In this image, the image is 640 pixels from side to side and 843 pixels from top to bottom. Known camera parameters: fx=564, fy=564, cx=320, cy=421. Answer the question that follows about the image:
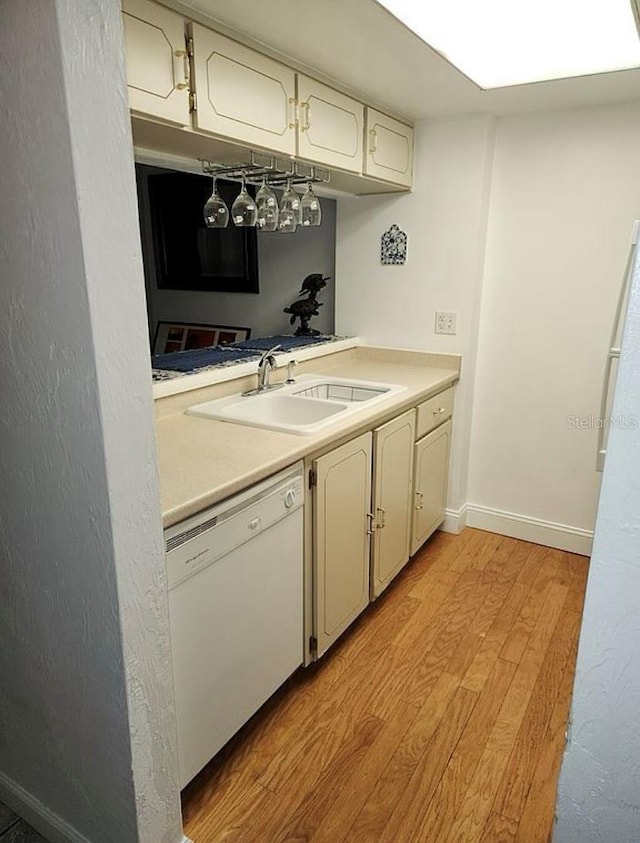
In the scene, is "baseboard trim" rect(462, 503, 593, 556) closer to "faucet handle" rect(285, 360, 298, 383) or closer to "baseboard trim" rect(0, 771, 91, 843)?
"faucet handle" rect(285, 360, 298, 383)

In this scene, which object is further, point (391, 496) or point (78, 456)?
point (391, 496)

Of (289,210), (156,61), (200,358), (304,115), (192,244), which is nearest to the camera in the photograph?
(156,61)

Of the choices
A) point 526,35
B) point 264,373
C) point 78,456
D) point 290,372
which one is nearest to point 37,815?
point 78,456

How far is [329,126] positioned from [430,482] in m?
1.62

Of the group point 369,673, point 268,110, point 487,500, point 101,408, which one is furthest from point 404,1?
point 487,500

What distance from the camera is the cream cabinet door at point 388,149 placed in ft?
7.73

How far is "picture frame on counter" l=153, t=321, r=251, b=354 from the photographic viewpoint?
3186 millimetres

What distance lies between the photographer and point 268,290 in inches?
125

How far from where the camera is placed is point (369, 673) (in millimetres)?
2041

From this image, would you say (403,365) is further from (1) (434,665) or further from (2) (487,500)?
(1) (434,665)

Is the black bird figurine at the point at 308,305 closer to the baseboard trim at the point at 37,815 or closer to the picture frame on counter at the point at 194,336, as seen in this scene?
the picture frame on counter at the point at 194,336

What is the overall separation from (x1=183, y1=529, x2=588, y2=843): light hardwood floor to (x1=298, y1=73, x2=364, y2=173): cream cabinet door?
1.82 meters

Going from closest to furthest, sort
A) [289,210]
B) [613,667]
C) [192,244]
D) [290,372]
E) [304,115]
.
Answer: [613,667], [304,115], [289,210], [290,372], [192,244]

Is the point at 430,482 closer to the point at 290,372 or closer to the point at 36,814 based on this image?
the point at 290,372
